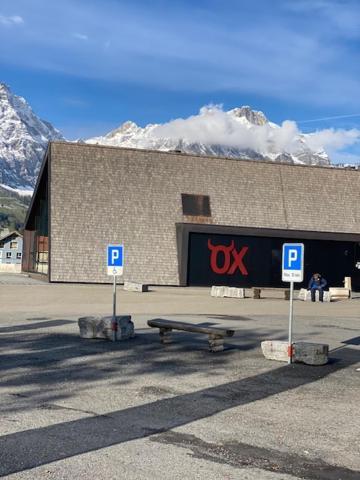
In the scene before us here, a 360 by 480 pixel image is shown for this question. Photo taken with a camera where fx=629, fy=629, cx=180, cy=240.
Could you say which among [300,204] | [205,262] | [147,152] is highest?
[147,152]

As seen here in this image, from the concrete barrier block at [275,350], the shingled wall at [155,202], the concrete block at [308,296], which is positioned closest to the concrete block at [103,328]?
the concrete barrier block at [275,350]

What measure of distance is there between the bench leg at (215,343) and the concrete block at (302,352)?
1.08 metres

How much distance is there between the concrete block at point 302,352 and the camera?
11617 millimetres

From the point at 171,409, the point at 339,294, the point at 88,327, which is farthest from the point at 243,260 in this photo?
the point at 171,409

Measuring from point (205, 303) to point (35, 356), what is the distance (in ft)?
48.6

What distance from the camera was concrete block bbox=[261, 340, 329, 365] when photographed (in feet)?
38.1

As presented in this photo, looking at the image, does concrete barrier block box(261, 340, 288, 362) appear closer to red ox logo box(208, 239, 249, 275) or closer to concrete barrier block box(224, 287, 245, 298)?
concrete barrier block box(224, 287, 245, 298)

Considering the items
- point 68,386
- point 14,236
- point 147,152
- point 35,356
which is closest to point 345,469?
point 68,386

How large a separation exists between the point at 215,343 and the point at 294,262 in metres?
2.32

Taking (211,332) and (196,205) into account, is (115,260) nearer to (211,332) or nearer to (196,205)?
(211,332)

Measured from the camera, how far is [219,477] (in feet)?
18.3

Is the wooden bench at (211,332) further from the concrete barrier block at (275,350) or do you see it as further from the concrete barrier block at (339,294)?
the concrete barrier block at (339,294)

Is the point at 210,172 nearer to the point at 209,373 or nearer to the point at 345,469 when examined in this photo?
the point at 209,373

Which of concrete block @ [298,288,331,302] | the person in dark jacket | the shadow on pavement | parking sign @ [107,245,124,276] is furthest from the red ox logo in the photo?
the shadow on pavement
